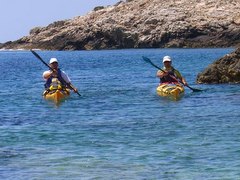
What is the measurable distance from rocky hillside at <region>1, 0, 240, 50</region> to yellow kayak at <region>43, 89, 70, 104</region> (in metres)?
73.6

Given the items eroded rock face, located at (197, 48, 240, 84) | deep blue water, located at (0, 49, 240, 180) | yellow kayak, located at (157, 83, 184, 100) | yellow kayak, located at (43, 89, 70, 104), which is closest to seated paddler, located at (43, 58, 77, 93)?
yellow kayak, located at (43, 89, 70, 104)

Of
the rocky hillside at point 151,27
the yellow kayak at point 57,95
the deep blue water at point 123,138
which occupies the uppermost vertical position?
the rocky hillside at point 151,27

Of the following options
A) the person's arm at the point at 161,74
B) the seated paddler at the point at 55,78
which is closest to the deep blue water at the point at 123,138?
the seated paddler at the point at 55,78

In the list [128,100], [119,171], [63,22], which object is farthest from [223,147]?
[63,22]

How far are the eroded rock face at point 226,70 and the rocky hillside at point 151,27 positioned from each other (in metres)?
67.6

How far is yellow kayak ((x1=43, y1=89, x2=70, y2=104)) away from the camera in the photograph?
31.0 m

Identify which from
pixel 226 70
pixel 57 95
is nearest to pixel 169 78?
pixel 226 70

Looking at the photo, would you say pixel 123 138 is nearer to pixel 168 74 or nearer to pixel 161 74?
pixel 161 74

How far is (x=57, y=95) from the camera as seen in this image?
31141 millimetres

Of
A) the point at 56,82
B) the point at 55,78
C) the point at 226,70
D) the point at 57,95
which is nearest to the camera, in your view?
the point at 57,95

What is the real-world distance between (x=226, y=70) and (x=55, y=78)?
30.1 feet

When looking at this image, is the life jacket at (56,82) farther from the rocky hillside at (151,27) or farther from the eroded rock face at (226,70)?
the rocky hillside at (151,27)

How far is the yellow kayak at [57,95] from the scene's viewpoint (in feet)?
102

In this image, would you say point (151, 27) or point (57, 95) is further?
point (151, 27)
